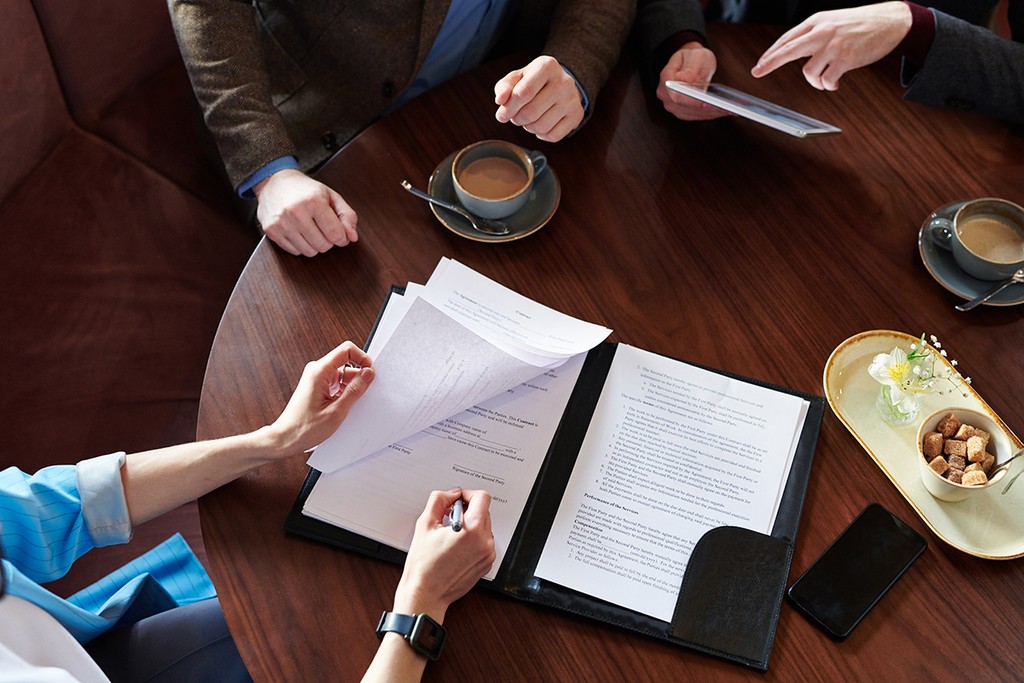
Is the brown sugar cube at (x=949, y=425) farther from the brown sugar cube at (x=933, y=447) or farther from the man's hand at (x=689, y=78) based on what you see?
the man's hand at (x=689, y=78)

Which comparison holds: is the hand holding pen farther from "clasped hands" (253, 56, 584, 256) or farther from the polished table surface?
"clasped hands" (253, 56, 584, 256)

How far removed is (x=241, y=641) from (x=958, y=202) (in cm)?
102

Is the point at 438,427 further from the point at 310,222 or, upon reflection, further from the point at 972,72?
the point at 972,72

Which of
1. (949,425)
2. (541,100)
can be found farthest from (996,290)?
(541,100)

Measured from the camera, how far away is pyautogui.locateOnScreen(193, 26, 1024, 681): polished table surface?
85 cm

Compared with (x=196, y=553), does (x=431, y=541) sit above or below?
above

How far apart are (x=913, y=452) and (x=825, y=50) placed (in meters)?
0.56

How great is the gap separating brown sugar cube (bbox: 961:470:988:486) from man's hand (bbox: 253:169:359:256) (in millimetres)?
761

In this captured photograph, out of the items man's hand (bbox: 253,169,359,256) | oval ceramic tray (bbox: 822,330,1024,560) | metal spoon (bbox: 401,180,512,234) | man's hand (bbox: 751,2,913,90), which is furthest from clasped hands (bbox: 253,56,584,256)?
oval ceramic tray (bbox: 822,330,1024,560)

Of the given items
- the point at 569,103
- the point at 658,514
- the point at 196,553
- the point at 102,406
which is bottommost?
the point at 196,553

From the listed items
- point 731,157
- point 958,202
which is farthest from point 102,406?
point 958,202

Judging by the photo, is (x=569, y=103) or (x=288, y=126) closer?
(x=569, y=103)

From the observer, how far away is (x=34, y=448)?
1237 millimetres

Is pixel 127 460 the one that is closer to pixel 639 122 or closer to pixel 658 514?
pixel 658 514
